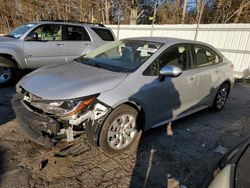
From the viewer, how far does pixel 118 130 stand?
2.92 m

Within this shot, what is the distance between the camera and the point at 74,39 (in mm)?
6754

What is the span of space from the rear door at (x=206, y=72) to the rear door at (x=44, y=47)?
13.2 ft

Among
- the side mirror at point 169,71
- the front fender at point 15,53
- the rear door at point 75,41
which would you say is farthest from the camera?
the rear door at point 75,41

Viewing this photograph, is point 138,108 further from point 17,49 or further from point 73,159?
point 17,49

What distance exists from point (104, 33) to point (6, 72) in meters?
3.26

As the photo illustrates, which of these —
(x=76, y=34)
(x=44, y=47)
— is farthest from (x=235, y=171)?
(x=76, y=34)

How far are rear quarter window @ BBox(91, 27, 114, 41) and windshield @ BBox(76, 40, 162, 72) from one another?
3310 millimetres

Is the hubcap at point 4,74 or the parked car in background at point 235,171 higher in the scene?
the parked car in background at point 235,171

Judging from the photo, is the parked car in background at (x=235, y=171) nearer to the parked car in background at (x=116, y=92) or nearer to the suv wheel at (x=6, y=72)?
the parked car in background at (x=116, y=92)

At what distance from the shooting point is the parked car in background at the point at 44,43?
5555mm

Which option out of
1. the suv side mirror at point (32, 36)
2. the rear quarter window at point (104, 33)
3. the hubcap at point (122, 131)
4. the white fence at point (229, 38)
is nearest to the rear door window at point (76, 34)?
the rear quarter window at point (104, 33)

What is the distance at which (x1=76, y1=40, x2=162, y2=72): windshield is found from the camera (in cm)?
327

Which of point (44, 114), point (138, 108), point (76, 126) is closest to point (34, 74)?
point (44, 114)

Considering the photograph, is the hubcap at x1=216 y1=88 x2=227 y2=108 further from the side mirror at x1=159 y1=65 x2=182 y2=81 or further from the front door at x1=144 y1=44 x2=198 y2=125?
the side mirror at x1=159 y1=65 x2=182 y2=81
